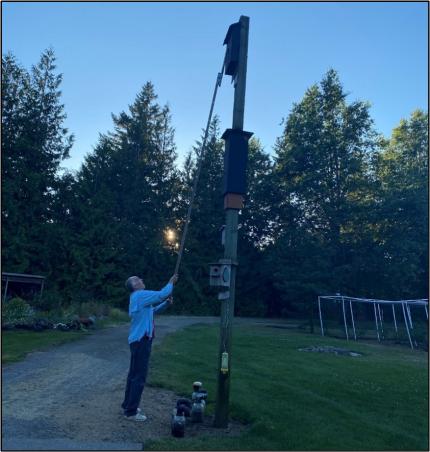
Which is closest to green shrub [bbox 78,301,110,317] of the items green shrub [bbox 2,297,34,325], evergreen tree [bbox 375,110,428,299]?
green shrub [bbox 2,297,34,325]

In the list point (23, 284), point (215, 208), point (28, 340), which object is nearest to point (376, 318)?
point (28, 340)

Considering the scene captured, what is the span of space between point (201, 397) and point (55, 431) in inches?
72.1

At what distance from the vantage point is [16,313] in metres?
17.9

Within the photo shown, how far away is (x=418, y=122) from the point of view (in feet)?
137

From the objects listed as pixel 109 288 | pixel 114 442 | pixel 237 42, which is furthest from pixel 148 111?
pixel 114 442

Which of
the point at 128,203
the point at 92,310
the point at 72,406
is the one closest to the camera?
the point at 72,406

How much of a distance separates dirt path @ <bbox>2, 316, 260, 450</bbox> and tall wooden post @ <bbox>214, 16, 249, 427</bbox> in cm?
42

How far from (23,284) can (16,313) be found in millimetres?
11610

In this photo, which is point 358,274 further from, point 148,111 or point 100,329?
point 148,111

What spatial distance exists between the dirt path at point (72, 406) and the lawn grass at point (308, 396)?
51 cm

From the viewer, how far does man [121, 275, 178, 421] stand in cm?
596

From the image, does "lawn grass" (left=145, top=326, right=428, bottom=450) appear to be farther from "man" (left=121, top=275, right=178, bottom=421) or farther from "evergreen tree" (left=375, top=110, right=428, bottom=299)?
"evergreen tree" (left=375, top=110, right=428, bottom=299)

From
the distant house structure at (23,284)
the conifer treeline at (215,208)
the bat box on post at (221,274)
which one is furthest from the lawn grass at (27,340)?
the conifer treeline at (215,208)

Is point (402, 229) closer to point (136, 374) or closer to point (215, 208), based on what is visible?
point (215, 208)
